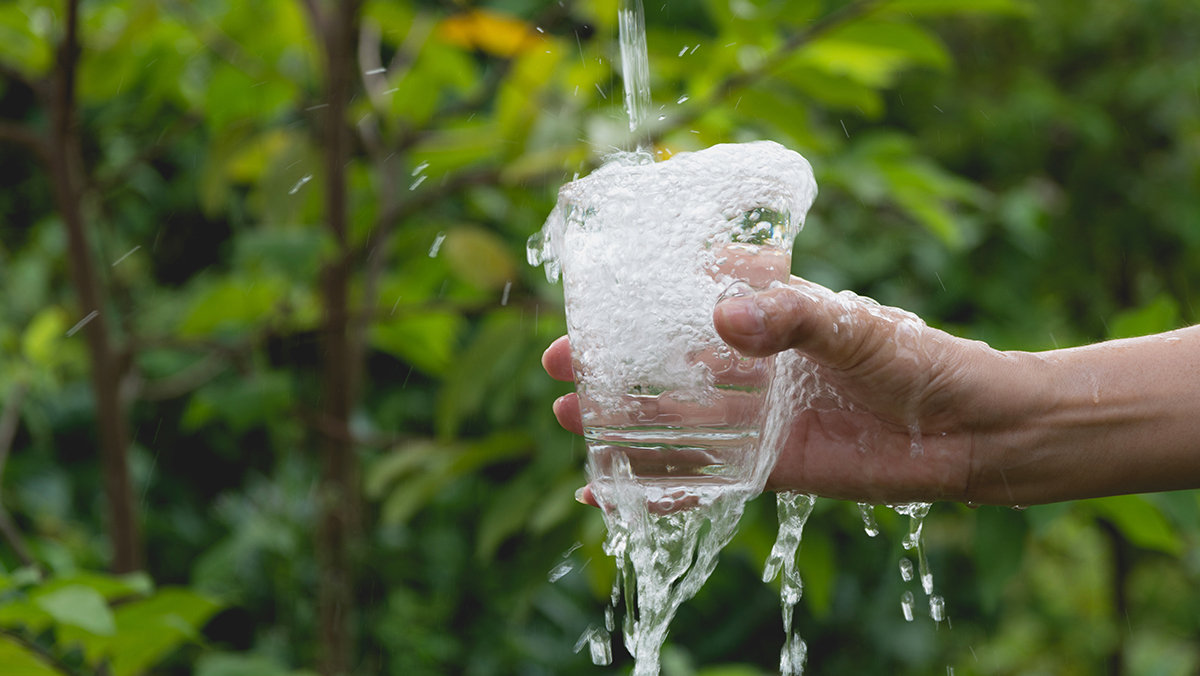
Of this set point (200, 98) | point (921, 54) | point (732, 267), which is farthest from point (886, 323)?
point (200, 98)

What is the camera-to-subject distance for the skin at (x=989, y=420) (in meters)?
0.95

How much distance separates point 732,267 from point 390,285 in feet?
4.40

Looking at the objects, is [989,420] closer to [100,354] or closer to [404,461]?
[404,461]

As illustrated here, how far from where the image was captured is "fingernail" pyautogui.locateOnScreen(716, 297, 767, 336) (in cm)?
78

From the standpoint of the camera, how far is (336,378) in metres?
1.76

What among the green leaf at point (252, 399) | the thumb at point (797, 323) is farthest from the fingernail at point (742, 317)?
the green leaf at point (252, 399)

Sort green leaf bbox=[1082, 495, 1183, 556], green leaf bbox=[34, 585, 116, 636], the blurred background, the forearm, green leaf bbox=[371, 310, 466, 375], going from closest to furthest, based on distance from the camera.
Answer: green leaf bbox=[34, 585, 116, 636] → the forearm → green leaf bbox=[1082, 495, 1183, 556] → the blurred background → green leaf bbox=[371, 310, 466, 375]

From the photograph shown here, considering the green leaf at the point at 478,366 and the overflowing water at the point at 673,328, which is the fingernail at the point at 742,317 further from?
the green leaf at the point at 478,366

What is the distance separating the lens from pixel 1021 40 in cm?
356

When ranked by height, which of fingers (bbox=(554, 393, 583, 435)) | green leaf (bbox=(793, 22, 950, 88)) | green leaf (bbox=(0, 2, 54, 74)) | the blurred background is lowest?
the blurred background

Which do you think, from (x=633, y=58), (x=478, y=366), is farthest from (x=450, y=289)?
(x=633, y=58)

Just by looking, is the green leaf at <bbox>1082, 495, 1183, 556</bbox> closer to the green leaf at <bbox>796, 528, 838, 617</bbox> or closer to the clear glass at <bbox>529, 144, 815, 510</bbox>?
the green leaf at <bbox>796, 528, 838, 617</bbox>

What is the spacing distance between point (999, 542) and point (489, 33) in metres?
1.20

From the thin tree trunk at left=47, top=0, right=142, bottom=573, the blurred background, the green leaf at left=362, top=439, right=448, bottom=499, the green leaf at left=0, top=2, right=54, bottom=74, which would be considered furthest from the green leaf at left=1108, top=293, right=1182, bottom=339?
the green leaf at left=0, top=2, right=54, bottom=74
